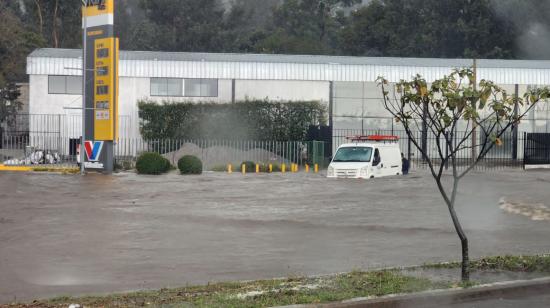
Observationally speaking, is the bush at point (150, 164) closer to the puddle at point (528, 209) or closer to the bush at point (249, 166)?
the bush at point (249, 166)

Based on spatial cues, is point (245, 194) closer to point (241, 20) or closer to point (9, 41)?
point (9, 41)

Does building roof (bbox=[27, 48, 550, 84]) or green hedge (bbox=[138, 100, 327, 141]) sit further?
building roof (bbox=[27, 48, 550, 84])

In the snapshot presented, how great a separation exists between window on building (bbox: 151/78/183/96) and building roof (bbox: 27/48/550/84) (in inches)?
14.1

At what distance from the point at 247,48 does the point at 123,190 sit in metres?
64.9

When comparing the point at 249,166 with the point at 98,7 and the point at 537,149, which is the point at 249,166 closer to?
the point at 98,7

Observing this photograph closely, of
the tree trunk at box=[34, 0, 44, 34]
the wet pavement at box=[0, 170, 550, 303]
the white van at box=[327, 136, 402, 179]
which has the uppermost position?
the tree trunk at box=[34, 0, 44, 34]

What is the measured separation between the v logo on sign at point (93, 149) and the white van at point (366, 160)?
31.2 feet

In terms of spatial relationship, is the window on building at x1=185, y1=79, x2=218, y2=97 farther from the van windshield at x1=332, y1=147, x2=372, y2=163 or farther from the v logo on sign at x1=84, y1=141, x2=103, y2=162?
the van windshield at x1=332, y1=147, x2=372, y2=163

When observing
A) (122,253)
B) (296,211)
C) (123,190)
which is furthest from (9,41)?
(122,253)

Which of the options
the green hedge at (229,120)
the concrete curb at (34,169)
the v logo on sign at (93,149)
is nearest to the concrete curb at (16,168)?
the concrete curb at (34,169)

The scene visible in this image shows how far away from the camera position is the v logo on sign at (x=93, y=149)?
115ft

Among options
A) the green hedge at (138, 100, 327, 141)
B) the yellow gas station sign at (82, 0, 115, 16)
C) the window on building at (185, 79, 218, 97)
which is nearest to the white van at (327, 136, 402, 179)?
the yellow gas station sign at (82, 0, 115, 16)

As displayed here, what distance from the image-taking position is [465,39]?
7925 cm

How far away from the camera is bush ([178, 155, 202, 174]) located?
36312mm
